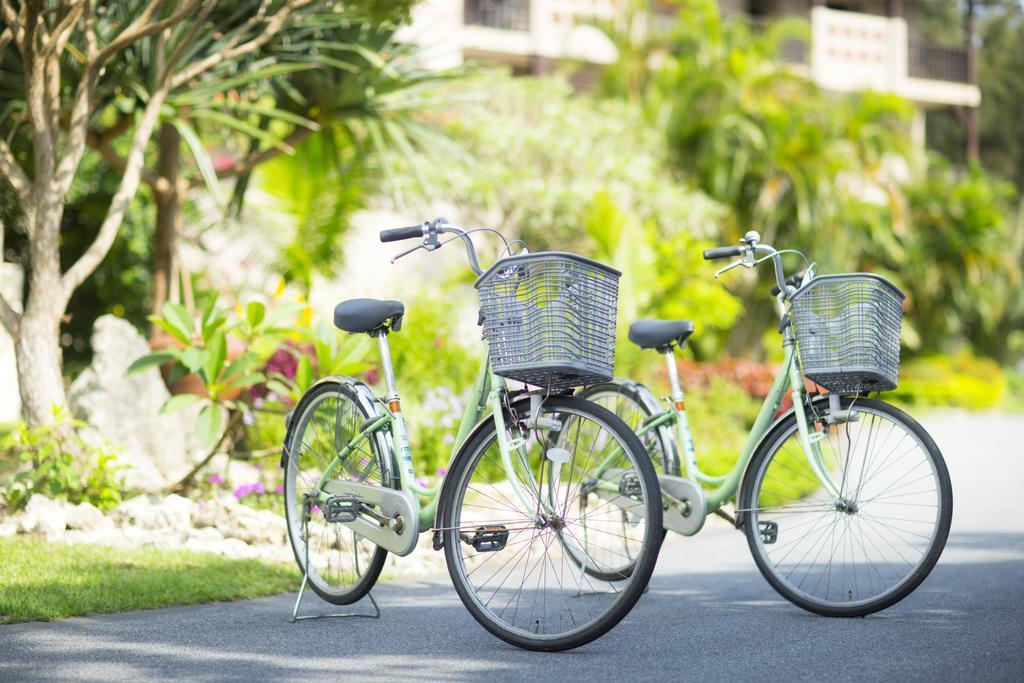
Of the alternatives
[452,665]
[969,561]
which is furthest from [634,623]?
[969,561]

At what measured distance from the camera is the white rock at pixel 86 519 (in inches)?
227

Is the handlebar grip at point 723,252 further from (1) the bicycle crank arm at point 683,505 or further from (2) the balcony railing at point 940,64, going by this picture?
(2) the balcony railing at point 940,64

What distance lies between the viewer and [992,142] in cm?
3159

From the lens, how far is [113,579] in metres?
4.71

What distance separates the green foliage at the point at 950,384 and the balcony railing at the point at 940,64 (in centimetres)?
740

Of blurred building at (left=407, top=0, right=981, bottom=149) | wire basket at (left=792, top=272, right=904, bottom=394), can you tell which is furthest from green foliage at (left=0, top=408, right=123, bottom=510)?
blurred building at (left=407, top=0, right=981, bottom=149)

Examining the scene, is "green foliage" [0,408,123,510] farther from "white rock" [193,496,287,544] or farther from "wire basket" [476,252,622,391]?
"wire basket" [476,252,622,391]

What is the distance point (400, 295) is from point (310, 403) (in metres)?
5.70

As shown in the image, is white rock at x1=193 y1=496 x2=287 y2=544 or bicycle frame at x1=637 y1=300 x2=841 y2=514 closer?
bicycle frame at x1=637 y1=300 x2=841 y2=514

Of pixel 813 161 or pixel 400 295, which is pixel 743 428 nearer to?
pixel 400 295

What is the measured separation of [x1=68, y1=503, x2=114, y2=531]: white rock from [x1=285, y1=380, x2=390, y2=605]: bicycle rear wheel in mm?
1312

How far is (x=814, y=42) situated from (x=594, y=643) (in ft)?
67.0

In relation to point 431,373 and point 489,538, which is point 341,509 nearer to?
point 489,538

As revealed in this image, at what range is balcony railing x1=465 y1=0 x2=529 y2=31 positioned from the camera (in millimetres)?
20523
